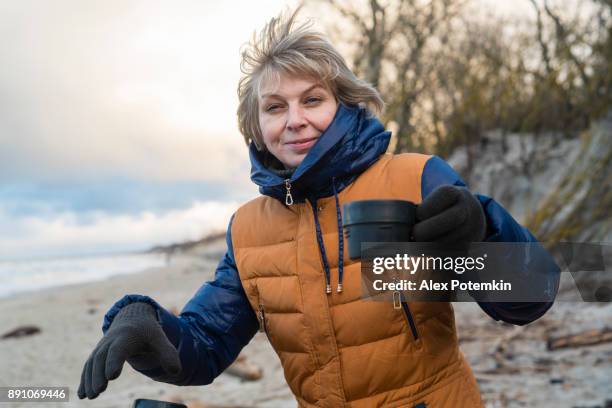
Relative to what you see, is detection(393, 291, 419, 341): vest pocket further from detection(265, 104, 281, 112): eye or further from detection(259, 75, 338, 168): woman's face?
detection(265, 104, 281, 112): eye

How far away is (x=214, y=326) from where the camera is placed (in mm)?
2027

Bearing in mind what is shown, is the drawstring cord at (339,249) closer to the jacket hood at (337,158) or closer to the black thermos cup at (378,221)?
the jacket hood at (337,158)

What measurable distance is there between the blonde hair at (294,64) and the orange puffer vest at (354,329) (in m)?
0.29

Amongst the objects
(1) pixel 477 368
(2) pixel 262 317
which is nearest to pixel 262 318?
(2) pixel 262 317

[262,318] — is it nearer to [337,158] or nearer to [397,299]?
[397,299]

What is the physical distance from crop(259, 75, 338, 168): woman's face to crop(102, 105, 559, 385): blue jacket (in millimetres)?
73

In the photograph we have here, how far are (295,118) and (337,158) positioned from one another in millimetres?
205

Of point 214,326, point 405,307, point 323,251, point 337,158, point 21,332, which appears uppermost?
point 337,158

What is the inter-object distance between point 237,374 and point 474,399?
12.3 feet

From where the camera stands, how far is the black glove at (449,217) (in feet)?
4.23

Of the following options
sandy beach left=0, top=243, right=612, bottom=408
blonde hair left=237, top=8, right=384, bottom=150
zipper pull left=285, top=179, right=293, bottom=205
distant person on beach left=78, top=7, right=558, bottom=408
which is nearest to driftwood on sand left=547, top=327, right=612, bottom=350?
sandy beach left=0, top=243, right=612, bottom=408

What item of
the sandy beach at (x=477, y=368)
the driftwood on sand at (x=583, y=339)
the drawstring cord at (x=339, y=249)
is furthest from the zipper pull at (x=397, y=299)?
the driftwood on sand at (x=583, y=339)

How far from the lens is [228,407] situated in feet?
12.7

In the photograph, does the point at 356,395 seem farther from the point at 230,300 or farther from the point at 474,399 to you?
the point at 230,300
